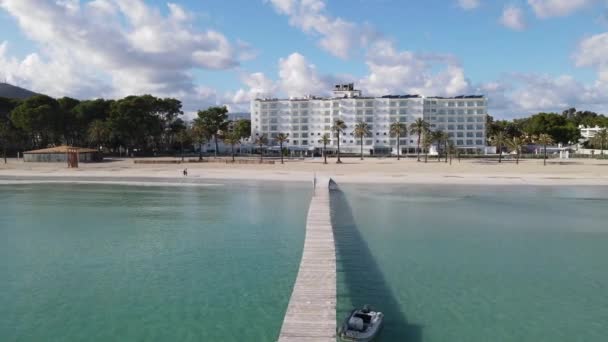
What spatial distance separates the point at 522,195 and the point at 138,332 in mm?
39977

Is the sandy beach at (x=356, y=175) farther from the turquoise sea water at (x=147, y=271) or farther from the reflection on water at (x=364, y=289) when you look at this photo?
the reflection on water at (x=364, y=289)

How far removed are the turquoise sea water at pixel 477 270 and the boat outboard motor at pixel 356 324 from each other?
899 millimetres

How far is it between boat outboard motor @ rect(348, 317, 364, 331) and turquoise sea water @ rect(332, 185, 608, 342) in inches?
35.4

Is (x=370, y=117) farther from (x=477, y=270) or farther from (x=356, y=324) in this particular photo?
(x=356, y=324)

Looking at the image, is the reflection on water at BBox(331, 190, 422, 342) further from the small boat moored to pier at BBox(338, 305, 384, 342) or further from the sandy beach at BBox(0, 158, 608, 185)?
the sandy beach at BBox(0, 158, 608, 185)

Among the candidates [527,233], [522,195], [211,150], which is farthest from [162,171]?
[211,150]

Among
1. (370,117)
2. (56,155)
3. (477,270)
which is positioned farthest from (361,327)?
(370,117)

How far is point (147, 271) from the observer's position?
58.3 ft

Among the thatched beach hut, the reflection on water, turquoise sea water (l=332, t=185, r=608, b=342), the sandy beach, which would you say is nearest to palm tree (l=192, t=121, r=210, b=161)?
the thatched beach hut

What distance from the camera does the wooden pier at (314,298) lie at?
32.5 feet

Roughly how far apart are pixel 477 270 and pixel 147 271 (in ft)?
44.1

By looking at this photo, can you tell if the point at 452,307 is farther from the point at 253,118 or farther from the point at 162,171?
the point at 253,118

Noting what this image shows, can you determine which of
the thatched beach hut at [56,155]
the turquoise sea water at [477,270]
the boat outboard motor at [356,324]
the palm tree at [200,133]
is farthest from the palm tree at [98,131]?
the boat outboard motor at [356,324]

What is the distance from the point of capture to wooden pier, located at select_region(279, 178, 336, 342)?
9.91 m
